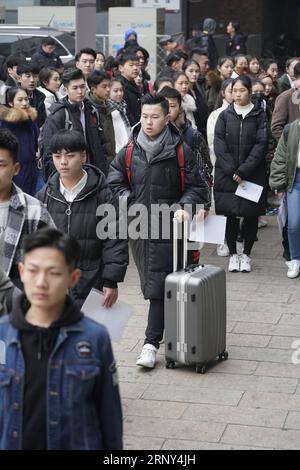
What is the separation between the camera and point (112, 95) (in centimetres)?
1102

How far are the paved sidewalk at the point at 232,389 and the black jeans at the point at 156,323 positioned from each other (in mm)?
184

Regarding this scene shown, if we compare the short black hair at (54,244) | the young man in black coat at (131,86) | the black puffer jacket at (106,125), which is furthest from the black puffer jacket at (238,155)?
the short black hair at (54,244)

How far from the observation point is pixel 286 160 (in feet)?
31.9

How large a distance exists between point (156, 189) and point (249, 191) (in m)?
2.86

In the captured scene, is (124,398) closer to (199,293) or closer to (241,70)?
(199,293)

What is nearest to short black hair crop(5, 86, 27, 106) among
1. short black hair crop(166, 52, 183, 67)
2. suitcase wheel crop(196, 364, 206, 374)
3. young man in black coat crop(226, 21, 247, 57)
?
suitcase wheel crop(196, 364, 206, 374)

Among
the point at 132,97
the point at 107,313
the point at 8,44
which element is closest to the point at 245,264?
the point at 132,97

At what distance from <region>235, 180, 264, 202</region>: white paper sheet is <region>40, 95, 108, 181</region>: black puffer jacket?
126cm

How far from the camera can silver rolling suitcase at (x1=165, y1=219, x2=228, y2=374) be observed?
7.05m

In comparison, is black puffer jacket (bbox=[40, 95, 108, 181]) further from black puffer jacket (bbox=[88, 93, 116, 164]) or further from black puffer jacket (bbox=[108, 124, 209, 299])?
black puffer jacket (bbox=[108, 124, 209, 299])

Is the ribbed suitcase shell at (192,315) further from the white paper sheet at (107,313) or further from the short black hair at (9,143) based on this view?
the short black hair at (9,143)

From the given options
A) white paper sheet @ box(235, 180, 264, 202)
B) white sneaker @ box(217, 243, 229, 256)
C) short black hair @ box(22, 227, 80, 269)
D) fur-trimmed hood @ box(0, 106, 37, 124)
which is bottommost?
white sneaker @ box(217, 243, 229, 256)

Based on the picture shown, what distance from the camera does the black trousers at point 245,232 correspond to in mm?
10227
